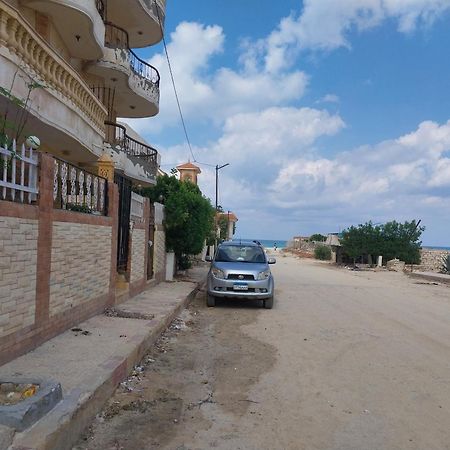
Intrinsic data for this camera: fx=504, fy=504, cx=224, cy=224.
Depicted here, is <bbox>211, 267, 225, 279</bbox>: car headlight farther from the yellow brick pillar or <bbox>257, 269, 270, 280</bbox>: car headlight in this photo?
the yellow brick pillar

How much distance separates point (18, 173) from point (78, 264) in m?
2.56

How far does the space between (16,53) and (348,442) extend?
304 inches

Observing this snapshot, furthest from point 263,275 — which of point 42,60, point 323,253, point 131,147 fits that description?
point 323,253

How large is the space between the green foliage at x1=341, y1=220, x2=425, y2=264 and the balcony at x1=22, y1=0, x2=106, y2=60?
1246 inches

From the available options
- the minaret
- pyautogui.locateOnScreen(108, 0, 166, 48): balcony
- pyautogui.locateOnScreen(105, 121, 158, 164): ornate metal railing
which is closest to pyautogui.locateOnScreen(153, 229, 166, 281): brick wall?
pyautogui.locateOnScreen(105, 121, 158, 164): ornate metal railing

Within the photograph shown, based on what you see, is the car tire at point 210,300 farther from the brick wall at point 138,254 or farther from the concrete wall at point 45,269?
the concrete wall at point 45,269

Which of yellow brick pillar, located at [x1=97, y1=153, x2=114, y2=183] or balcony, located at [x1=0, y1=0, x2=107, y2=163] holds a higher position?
balcony, located at [x1=0, y1=0, x2=107, y2=163]

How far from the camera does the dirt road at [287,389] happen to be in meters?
4.54

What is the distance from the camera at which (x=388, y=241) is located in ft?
137

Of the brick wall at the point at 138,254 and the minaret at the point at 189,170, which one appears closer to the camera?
the brick wall at the point at 138,254

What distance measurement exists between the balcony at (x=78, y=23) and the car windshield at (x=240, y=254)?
6.75m

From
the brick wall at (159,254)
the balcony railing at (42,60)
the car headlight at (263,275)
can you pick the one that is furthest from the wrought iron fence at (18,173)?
the brick wall at (159,254)

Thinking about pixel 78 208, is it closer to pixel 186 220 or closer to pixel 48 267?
pixel 48 267

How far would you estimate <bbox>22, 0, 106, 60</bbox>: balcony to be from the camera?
11.4 m
